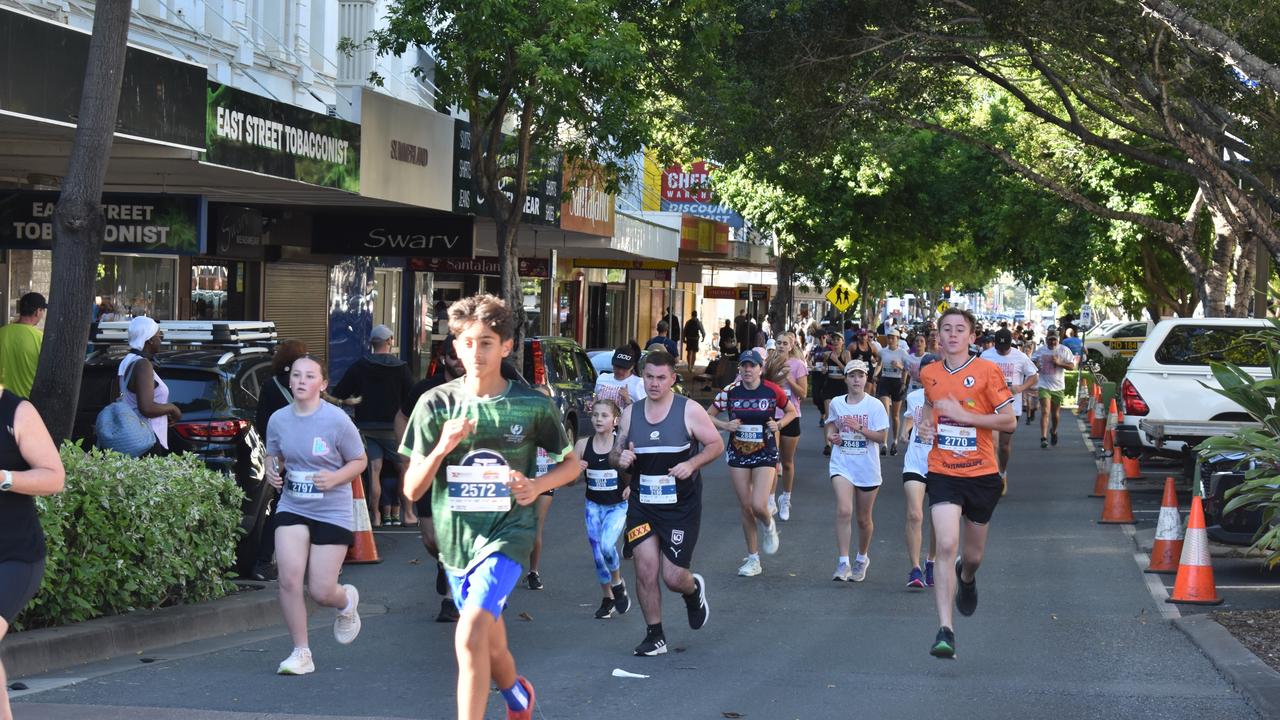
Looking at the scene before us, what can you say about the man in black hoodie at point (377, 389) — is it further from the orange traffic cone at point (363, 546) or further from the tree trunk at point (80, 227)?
the tree trunk at point (80, 227)

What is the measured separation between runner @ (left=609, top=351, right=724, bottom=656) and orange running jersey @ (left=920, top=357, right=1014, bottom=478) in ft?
4.19

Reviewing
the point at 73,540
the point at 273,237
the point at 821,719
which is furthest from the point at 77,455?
the point at 273,237

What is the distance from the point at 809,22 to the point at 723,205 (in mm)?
21064

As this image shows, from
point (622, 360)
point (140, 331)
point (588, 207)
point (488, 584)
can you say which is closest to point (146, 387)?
point (140, 331)

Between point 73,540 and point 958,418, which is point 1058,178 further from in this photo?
point 73,540

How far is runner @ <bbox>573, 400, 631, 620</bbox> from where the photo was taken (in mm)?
10172

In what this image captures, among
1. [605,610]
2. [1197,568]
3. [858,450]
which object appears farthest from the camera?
[858,450]

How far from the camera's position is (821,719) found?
739 cm

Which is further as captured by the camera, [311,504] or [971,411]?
[971,411]

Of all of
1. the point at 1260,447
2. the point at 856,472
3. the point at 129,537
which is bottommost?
the point at 129,537

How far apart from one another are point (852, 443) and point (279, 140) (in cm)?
705

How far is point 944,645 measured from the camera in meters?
8.67

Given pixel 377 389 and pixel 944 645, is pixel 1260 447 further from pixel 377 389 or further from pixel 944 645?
pixel 377 389

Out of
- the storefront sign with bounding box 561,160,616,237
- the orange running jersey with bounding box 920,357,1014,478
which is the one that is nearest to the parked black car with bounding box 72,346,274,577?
the orange running jersey with bounding box 920,357,1014,478
